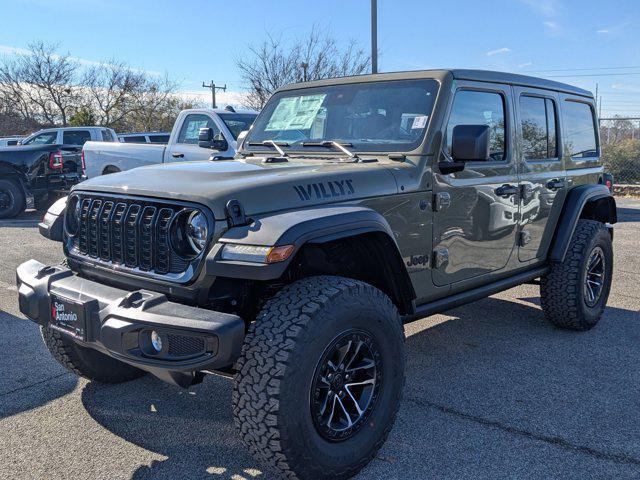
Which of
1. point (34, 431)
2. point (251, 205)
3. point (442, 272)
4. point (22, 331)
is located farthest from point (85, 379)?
point (442, 272)

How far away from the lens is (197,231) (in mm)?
2682

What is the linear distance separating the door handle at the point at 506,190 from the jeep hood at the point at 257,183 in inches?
40.6

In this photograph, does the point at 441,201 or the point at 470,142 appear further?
the point at 441,201

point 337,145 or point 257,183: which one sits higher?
point 337,145

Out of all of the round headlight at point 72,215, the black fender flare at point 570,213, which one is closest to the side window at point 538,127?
the black fender flare at point 570,213

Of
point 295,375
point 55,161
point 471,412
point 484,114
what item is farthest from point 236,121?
point 295,375

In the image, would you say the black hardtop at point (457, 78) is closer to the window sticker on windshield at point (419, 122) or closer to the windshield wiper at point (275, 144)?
the window sticker on windshield at point (419, 122)

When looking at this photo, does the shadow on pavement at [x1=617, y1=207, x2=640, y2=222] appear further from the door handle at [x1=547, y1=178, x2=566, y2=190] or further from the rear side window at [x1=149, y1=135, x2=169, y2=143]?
the rear side window at [x1=149, y1=135, x2=169, y2=143]

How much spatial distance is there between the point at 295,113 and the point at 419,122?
1.02m

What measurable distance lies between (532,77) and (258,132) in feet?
6.79

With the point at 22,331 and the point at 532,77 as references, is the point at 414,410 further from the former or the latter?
the point at 22,331

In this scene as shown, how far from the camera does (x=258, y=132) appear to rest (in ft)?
14.2

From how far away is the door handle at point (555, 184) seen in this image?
176 inches

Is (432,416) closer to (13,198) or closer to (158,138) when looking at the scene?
(13,198)
